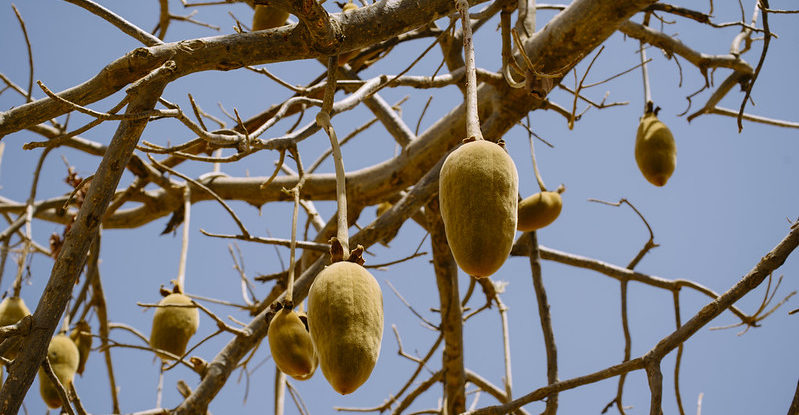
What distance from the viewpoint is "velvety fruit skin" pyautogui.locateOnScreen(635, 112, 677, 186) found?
1584mm

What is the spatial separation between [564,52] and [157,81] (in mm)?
885

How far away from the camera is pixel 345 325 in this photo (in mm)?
682

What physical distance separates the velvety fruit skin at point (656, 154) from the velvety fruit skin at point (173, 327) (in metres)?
1.01

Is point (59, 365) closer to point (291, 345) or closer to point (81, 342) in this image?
point (81, 342)

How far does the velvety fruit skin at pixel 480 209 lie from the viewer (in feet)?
2.17

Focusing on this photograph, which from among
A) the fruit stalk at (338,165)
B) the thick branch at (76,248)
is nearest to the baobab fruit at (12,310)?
the thick branch at (76,248)

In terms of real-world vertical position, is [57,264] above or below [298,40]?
below

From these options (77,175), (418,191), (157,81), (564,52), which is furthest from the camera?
(77,175)

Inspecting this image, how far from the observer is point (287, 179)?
6.72 feet

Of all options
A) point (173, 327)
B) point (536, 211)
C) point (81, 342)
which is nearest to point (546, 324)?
point (536, 211)

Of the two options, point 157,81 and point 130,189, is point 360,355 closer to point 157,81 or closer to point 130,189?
point 157,81

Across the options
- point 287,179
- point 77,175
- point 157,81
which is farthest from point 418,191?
point 77,175

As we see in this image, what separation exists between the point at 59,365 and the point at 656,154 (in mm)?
1377

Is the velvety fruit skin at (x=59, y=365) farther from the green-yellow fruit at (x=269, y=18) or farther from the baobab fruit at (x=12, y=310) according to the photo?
the green-yellow fruit at (x=269, y=18)
